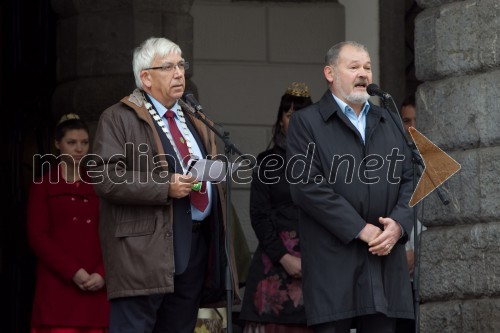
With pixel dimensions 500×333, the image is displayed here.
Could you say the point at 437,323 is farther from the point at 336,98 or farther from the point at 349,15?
the point at 349,15

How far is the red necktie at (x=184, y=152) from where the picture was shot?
7.55m

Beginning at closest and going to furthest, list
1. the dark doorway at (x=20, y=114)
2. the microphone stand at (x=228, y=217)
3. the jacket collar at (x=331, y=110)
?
the microphone stand at (x=228, y=217)
the jacket collar at (x=331, y=110)
the dark doorway at (x=20, y=114)

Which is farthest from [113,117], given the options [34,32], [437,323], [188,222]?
[34,32]

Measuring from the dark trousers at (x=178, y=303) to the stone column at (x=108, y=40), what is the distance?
11.6ft

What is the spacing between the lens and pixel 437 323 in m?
8.80

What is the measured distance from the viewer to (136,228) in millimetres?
7379

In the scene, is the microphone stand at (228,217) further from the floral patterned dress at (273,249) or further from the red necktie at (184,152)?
the floral patterned dress at (273,249)

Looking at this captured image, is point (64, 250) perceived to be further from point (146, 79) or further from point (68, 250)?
point (146, 79)

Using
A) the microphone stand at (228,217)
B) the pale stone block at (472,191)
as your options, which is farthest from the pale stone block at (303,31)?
the microphone stand at (228,217)

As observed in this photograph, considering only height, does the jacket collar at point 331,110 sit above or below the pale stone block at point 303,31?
below

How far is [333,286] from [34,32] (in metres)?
4.94

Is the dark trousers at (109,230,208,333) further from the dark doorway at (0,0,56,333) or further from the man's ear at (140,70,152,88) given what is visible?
the dark doorway at (0,0,56,333)

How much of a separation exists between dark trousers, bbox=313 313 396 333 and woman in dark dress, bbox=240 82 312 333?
1.22 meters

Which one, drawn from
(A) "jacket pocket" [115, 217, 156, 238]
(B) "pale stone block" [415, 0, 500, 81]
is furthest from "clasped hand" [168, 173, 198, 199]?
(B) "pale stone block" [415, 0, 500, 81]
